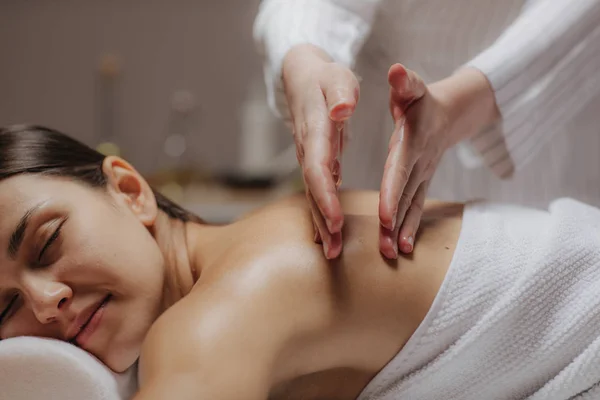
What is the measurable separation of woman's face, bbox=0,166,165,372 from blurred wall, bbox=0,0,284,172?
5.25ft

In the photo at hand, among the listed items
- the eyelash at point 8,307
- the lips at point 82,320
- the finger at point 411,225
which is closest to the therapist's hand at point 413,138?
the finger at point 411,225

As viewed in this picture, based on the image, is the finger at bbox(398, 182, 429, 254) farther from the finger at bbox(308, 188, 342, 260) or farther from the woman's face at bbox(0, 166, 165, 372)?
the woman's face at bbox(0, 166, 165, 372)

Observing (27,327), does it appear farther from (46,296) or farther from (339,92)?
(339,92)

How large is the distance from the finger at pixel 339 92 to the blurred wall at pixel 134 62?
5.56 ft

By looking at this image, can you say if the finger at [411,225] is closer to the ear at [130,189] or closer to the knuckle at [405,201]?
the knuckle at [405,201]

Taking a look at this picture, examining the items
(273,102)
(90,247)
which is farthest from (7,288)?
(273,102)

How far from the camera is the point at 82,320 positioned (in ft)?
2.61

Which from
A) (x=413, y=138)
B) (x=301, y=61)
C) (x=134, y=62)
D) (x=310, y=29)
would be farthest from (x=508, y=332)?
(x=134, y=62)

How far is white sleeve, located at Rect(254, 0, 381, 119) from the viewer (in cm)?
99

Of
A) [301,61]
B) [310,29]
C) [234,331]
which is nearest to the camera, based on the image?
[234,331]

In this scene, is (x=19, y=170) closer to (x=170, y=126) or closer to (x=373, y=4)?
(x=373, y=4)

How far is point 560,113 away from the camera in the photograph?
1.09 m

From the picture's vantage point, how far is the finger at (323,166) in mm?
683

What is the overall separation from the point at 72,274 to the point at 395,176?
1.31ft
